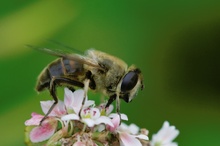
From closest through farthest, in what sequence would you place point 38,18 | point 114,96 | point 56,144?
point 56,144 → point 114,96 → point 38,18

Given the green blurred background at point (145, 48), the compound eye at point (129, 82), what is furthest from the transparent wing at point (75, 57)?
the green blurred background at point (145, 48)

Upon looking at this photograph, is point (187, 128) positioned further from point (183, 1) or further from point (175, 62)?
point (183, 1)

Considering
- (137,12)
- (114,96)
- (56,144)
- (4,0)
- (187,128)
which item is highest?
(137,12)

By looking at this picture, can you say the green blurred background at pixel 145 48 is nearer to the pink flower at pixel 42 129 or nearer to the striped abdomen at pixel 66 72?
the striped abdomen at pixel 66 72

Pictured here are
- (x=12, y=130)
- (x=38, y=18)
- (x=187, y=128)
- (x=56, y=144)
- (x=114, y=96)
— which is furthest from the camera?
(x=38, y=18)

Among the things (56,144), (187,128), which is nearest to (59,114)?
(56,144)

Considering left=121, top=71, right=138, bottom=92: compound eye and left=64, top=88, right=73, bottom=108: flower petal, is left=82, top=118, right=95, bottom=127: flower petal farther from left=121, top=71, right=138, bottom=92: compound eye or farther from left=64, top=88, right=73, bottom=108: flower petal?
left=121, top=71, right=138, bottom=92: compound eye
